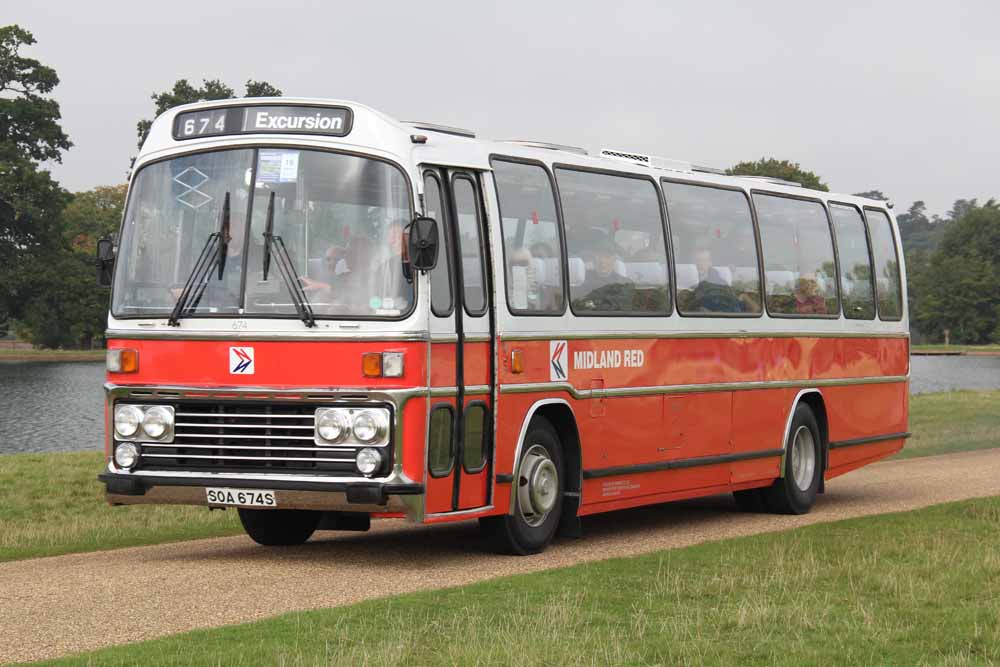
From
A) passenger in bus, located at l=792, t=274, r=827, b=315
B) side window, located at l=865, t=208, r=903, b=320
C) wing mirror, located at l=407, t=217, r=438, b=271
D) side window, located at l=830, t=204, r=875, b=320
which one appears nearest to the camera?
wing mirror, located at l=407, t=217, r=438, b=271

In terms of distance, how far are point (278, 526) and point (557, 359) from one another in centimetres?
271

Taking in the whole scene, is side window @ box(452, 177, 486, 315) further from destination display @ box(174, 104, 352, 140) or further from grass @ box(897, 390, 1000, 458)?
grass @ box(897, 390, 1000, 458)

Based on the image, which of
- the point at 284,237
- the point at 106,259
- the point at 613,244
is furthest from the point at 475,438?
the point at 106,259

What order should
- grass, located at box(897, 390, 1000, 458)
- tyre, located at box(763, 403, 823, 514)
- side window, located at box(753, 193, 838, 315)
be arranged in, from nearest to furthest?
side window, located at box(753, 193, 838, 315), tyre, located at box(763, 403, 823, 514), grass, located at box(897, 390, 1000, 458)

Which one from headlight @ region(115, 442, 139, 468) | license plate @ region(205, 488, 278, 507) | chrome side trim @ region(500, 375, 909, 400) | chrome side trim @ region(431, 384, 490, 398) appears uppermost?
chrome side trim @ region(431, 384, 490, 398)

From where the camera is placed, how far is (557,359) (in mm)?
13766

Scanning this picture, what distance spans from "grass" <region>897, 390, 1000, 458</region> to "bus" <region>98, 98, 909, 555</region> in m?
14.6

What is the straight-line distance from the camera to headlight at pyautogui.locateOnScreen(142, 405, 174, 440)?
1227 centimetres

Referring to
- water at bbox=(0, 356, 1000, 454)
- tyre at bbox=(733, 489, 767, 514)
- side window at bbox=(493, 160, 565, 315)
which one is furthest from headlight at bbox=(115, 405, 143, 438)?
water at bbox=(0, 356, 1000, 454)

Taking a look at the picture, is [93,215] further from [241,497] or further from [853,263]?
[241,497]

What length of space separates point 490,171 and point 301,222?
181cm

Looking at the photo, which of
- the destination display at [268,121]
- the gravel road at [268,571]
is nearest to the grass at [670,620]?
the gravel road at [268,571]

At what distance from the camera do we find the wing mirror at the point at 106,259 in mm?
12750

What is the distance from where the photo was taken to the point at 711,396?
16281mm
